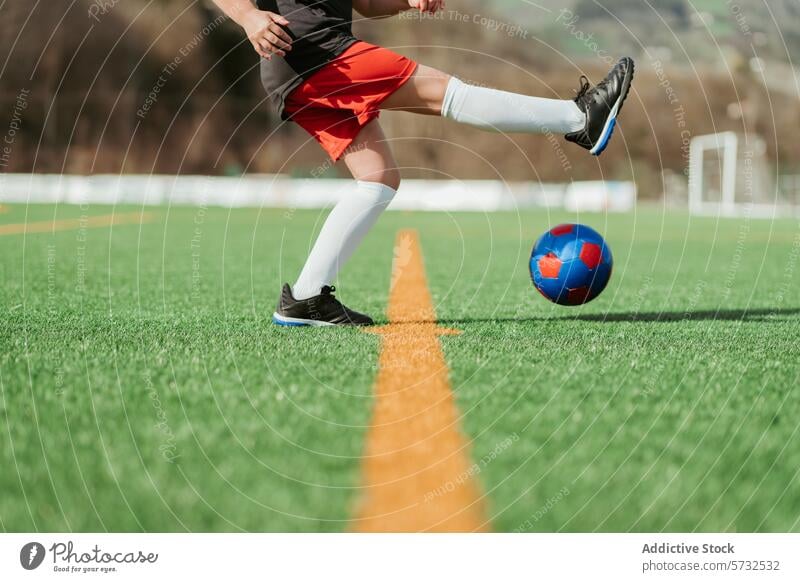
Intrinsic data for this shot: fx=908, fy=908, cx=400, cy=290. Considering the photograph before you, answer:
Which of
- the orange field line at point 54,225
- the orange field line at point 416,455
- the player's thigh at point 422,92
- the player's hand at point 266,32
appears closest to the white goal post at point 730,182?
the orange field line at point 54,225

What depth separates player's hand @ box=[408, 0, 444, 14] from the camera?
3729mm

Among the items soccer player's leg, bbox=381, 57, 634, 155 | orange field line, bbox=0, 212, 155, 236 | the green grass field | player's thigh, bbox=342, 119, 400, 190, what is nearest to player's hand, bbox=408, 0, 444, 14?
soccer player's leg, bbox=381, 57, 634, 155

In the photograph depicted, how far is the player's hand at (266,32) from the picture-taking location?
11.4 feet

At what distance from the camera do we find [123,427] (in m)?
2.18

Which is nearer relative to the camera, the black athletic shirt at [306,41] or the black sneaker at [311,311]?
the black athletic shirt at [306,41]

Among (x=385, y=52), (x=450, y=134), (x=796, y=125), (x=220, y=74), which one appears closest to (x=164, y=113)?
(x=220, y=74)

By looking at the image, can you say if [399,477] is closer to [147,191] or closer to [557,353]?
[557,353]

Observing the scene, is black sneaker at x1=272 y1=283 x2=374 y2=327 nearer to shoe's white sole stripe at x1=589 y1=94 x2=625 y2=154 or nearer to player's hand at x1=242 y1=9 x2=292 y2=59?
player's hand at x1=242 y1=9 x2=292 y2=59

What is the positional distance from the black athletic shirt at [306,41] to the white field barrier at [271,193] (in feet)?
80.6

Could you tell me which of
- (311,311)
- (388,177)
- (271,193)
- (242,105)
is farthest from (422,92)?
(242,105)

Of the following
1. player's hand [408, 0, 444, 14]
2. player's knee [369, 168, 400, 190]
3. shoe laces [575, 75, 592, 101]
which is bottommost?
player's knee [369, 168, 400, 190]

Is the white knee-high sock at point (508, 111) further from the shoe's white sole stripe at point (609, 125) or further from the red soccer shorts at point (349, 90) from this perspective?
the red soccer shorts at point (349, 90)

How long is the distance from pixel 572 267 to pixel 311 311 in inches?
48.6

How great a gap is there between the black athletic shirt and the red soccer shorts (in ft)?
0.12
